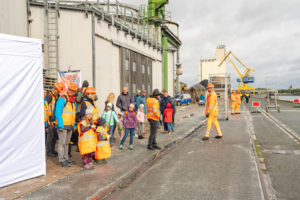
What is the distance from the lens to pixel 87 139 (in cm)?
523

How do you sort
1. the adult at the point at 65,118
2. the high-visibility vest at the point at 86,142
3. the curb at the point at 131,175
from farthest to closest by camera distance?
the high-visibility vest at the point at 86,142
the adult at the point at 65,118
the curb at the point at 131,175

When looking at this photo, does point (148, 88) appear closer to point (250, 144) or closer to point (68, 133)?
point (250, 144)

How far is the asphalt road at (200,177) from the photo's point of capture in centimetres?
405

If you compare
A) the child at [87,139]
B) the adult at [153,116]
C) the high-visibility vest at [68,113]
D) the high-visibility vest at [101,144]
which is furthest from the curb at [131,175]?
the high-visibility vest at [68,113]

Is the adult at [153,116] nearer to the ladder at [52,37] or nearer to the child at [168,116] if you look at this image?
the child at [168,116]

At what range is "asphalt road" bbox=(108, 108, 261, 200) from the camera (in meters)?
4.05

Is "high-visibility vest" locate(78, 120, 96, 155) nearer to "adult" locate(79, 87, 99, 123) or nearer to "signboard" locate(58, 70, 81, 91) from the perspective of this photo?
"adult" locate(79, 87, 99, 123)

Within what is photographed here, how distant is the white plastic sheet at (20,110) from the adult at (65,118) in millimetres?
406

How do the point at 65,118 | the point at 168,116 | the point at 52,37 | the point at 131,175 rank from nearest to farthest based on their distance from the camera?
1. the point at 131,175
2. the point at 65,118
3. the point at 168,116
4. the point at 52,37

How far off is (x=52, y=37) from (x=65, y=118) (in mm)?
7576

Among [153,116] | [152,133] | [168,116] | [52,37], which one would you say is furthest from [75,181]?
[52,37]

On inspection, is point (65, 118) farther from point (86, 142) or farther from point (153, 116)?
point (153, 116)

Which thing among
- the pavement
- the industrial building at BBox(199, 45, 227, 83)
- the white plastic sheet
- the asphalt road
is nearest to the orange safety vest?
the asphalt road

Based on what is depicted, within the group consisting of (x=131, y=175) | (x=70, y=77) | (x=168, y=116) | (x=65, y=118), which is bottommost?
(x=131, y=175)
